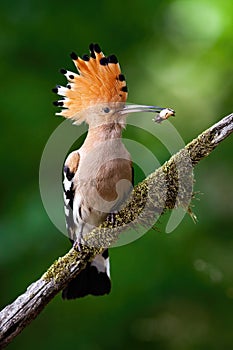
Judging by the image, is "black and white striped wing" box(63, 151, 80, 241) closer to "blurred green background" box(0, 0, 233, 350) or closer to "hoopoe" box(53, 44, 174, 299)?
"hoopoe" box(53, 44, 174, 299)

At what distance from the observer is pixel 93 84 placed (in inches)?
117

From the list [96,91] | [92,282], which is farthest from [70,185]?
[92,282]

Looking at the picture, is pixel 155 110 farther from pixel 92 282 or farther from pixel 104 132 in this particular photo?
pixel 92 282

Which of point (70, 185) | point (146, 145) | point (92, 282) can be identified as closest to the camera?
point (70, 185)

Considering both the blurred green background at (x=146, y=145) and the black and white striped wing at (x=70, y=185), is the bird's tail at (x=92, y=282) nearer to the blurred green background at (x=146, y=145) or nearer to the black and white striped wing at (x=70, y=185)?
the black and white striped wing at (x=70, y=185)

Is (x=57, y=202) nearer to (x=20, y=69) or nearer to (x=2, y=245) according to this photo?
(x=2, y=245)

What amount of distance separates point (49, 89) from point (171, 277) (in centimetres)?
137

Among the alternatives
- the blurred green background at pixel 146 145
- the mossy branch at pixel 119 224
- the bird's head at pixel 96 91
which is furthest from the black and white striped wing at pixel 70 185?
the blurred green background at pixel 146 145

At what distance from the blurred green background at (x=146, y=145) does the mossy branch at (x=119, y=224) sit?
1.22m

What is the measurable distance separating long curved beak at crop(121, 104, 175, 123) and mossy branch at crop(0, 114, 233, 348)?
0.17 m

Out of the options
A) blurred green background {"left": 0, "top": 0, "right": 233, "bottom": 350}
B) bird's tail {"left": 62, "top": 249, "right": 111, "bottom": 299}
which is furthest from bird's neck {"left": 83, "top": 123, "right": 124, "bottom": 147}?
blurred green background {"left": 0, "top": 0, "right": 233, "bottom": 350}

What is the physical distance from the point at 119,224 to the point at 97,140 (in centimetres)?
49

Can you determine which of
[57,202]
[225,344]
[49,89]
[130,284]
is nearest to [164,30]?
[49,89]

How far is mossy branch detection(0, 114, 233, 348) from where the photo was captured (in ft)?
8.46
